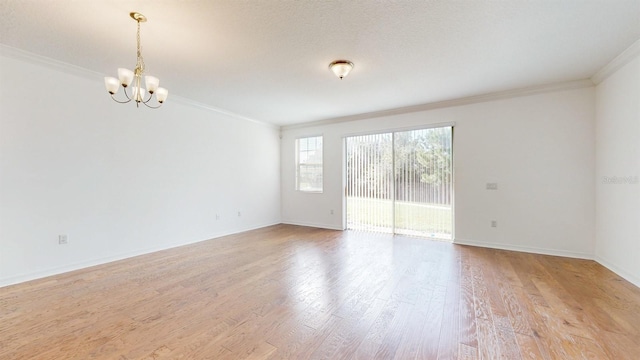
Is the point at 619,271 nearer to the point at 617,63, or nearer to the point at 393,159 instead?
the point at 617,63

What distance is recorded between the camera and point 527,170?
417 centimetres

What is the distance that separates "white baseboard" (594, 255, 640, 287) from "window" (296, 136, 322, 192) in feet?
16.5

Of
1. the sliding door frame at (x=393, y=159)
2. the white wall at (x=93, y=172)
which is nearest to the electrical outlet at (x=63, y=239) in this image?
the white wall at (x=93, y=172)

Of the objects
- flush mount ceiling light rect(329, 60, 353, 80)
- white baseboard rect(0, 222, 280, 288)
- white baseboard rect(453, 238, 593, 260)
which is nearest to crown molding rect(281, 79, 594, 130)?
flush mount ceiling light rect(329, 60, 353, 80)

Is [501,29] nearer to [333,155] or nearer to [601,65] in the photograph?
[601,65]

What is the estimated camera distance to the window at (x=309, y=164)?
6537 mm

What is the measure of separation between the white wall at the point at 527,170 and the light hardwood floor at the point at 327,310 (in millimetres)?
517

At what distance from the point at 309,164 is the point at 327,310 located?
4642 millimetres

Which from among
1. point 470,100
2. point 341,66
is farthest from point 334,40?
point 470,100

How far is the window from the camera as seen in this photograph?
21.4 feet

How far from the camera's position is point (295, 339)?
192cm

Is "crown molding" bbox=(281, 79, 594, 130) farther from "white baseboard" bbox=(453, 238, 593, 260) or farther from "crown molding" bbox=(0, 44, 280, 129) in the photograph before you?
"crown molding" bbox=(0, 44, 280, 129)

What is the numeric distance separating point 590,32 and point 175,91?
5463mm

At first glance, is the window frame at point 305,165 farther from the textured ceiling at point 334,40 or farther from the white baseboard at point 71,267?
the white baseboard at point 71,267
